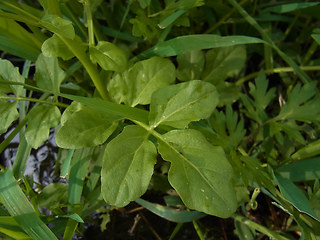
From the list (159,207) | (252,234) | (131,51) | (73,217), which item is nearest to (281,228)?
(252,234)

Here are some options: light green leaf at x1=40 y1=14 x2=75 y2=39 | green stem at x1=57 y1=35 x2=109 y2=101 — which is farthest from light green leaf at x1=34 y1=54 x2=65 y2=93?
light green leaf at x1=40 y1=14 x2=75 y2=39

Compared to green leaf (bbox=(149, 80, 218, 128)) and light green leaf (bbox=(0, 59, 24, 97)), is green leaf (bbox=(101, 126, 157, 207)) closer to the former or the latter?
green leaf (bbox=(149, 80, 218, 128))

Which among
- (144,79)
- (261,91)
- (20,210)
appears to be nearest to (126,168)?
(144,79)

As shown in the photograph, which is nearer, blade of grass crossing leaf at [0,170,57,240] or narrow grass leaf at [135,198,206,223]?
blade of grass crossing leaf at [0,170,57,240]

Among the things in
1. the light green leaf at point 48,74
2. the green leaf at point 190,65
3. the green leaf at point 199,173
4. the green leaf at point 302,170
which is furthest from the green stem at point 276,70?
the light green leaf at point 48,74

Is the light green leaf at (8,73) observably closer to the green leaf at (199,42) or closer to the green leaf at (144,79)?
the green leaf at (144,79)
